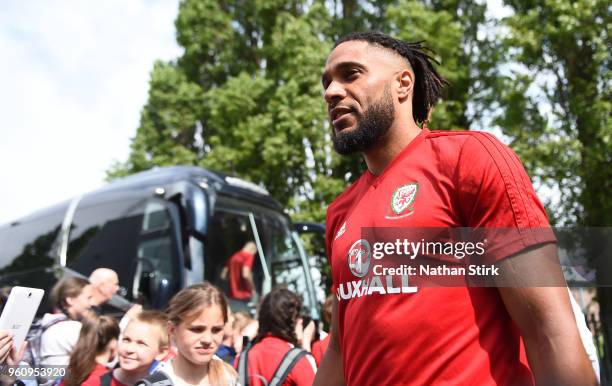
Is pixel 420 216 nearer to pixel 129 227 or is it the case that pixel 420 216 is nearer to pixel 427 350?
pixel 427 350

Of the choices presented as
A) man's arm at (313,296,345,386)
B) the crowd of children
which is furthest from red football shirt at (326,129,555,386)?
the crowd of children

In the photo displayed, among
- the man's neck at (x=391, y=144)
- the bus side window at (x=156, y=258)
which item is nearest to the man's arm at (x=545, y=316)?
the man's neck at (x=391, y=144)

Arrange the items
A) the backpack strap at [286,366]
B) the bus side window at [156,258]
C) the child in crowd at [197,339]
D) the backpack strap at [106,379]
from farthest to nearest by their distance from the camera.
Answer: the bus side window at [156,258] → the backpack strap at [286,366] → the backpack strap at [106,379] → the child in crowd at [197,339]

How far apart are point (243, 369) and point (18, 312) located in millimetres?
1876

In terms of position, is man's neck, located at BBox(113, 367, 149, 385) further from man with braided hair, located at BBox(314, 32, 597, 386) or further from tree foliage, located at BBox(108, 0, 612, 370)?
tree foliage, located at BBox(108, 0, 612, 370)

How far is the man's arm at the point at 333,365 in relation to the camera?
209cm

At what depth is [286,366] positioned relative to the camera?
13.9 feet

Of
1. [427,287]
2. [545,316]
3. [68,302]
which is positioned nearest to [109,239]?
[68,302]

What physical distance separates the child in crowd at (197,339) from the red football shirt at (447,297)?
5.64ft

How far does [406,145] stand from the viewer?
1.98 m

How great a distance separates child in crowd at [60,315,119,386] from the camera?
12.9 feet

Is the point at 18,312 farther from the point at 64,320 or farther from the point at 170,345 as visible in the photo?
the point at 64,320

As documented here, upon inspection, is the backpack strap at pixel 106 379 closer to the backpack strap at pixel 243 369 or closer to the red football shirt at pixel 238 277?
the backpack strap at pixel 243 369

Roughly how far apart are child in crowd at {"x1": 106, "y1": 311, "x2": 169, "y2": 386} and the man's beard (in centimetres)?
241
